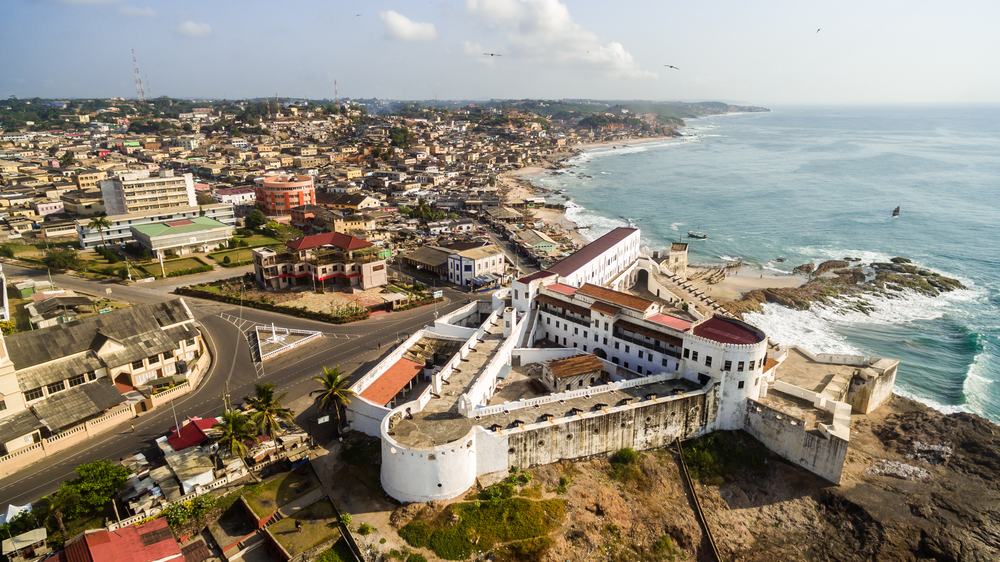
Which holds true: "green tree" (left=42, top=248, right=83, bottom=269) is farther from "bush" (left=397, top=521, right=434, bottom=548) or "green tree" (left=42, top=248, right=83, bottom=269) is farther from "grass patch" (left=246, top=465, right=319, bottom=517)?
"bush" (left=397, top=521, right=434, bottom=548)

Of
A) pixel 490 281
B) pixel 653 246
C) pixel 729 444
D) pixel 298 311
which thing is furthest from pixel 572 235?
pixel 729 444

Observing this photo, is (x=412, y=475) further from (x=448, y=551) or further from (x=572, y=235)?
(x=572, y=235)

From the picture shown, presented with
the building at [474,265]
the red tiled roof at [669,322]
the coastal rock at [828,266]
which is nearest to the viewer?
the red tiled roof at [669,322]

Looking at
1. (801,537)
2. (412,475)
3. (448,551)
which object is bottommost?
(801,537)

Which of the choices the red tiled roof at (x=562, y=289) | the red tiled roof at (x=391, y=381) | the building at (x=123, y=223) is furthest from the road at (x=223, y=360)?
the red tiled roof at (x=562, y=289)

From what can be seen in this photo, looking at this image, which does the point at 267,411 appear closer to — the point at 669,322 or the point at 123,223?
the point at 669,322

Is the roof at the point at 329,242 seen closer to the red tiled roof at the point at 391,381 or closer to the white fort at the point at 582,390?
the white fort at the point at 582,390
